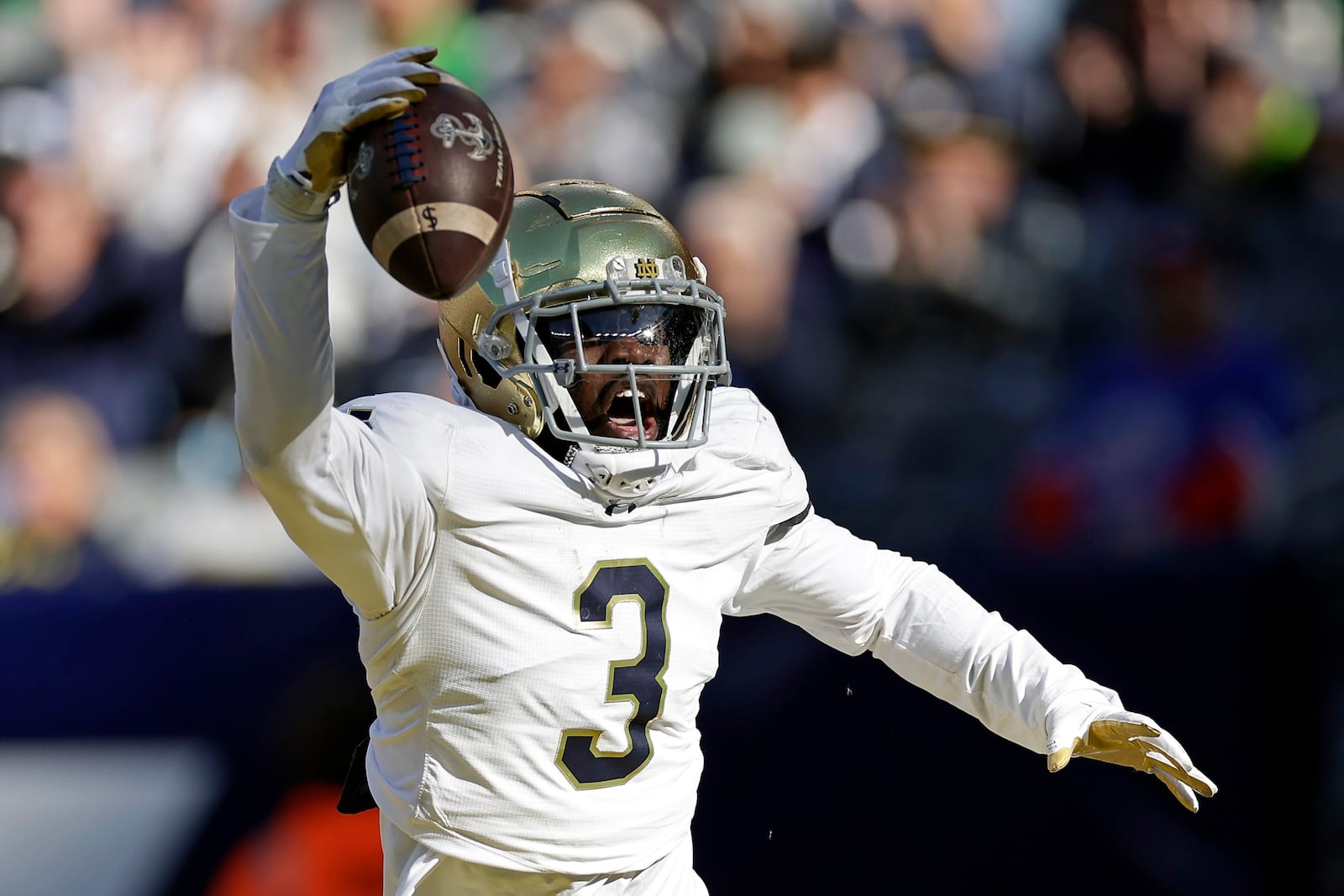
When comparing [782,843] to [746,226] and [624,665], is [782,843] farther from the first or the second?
[746,226]

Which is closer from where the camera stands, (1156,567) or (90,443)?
(1156,567)

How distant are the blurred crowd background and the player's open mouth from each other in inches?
65.0

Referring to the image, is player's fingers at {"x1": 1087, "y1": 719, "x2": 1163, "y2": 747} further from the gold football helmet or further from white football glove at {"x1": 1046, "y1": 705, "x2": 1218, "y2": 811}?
the gold football helmet

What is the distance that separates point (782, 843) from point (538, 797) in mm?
1771

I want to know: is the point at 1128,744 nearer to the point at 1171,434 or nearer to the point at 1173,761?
the point at 1173,761

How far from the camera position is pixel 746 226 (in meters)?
4.67

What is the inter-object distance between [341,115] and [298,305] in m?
0.22

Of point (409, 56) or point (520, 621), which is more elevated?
point (409, 56)

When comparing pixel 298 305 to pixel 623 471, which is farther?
pixel 623 471

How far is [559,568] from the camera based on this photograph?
6.52 ft

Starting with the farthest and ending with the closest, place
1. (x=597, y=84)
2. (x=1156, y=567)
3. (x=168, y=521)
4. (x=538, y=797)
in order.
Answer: (x=597, y=84) < (x=168, y=521) < (x=1156, y=567) < (x=538, y=797)

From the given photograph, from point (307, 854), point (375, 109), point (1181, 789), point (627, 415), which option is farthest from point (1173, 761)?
point (307, 854)

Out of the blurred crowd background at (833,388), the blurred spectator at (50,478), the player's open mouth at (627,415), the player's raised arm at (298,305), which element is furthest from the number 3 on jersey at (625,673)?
the blurred spectator at (50,478)

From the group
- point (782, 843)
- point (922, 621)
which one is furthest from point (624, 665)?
point (782, 843)
